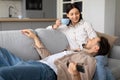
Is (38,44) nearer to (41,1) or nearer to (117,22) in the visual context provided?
(117,22)

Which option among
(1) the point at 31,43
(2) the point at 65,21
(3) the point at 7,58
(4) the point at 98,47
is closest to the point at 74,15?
(2) the point at 65,21

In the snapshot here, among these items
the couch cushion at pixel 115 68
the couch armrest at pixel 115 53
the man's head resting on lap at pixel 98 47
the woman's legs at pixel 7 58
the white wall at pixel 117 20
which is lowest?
the couch cushion at pixel 115 68

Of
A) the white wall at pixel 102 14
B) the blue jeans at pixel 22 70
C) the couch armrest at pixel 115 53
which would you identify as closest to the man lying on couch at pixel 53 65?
the blue jeans at pixel 22 70

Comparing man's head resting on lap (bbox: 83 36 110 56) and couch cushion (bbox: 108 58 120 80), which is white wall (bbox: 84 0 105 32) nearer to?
couch cushion (bbox: 108 58 120 80)

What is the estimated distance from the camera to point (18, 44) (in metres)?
2.74

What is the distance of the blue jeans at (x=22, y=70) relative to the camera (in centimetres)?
205

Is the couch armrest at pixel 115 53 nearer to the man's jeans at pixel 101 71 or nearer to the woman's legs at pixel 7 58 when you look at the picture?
the man's jeans at pixel 101 71

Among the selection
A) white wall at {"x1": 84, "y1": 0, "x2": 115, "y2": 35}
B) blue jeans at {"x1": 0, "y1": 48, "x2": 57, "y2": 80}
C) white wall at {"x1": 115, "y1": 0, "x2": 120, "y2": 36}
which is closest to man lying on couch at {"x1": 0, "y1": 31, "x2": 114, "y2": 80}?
blue jeans at {"x1": 0, "y1": 48, "x2": 57, "y2": 80}

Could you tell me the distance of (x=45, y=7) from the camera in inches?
277

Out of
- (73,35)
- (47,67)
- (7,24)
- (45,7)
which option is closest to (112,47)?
(73,35)

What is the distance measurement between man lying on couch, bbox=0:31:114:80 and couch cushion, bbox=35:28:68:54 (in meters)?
0.53

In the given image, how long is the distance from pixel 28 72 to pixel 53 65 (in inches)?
11.5

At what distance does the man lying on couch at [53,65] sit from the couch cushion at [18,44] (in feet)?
0.54

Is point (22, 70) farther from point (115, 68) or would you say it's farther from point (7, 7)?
point (7, 7)
